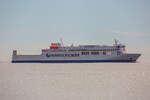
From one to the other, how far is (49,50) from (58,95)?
51.2m

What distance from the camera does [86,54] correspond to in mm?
57750

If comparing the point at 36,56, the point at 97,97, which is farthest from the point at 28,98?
the point at 36,56

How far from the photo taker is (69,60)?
193ft

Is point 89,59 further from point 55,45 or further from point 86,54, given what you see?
point 55,45

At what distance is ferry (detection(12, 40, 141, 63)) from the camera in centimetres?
5725

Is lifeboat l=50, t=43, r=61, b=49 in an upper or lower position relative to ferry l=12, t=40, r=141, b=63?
upper

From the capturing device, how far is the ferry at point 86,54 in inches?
2254

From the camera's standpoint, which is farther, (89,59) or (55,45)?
(55,45)

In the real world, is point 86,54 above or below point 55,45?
below

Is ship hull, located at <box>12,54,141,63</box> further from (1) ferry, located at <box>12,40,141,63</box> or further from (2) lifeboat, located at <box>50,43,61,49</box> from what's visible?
(2) lifeboat, located at <box>50,43,61,49</box>

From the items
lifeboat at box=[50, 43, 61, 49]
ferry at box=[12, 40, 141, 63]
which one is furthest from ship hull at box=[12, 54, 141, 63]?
lifeboat at box=[50, 43, 61, 49]

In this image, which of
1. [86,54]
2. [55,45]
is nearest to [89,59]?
[86,54]

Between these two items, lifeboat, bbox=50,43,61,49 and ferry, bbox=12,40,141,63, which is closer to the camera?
ferry, bbox=12,40,141,63

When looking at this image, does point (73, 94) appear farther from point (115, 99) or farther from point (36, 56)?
point (36, 56)
